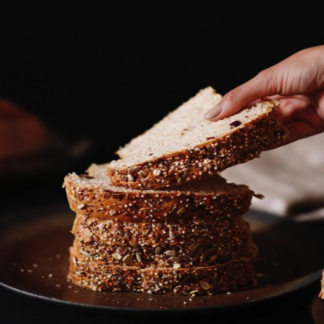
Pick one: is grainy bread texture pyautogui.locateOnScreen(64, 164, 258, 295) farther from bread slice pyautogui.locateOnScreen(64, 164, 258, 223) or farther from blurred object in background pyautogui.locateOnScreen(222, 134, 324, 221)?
blurred object in background pyautogui.locateOnScreen(222, 134, 324, 221)

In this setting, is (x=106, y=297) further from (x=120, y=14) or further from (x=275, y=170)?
(x=120, y=14)

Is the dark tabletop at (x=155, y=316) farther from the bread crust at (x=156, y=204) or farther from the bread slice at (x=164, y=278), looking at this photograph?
the bread crust at (x=156, y=204)

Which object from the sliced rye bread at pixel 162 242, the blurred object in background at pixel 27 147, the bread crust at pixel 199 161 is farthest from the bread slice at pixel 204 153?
the blurred object in background at pixel 27 147

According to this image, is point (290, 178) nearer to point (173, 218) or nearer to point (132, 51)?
point (173, 218)

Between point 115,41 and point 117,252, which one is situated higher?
point 115,41

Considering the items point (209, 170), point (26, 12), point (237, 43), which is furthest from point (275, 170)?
point (26, 12)
